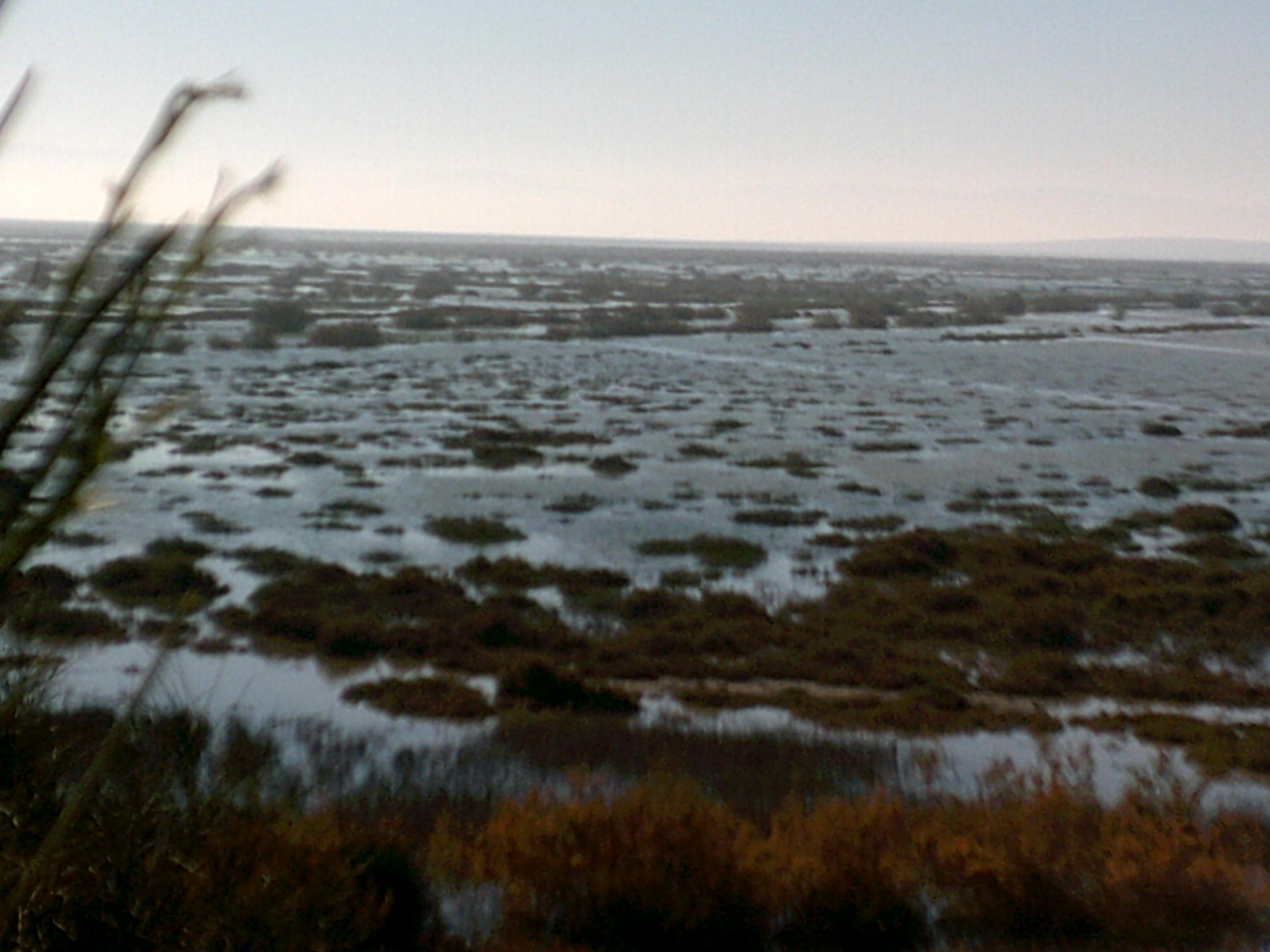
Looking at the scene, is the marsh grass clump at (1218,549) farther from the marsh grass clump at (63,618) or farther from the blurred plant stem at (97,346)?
the blurred plant stem at (97,346)

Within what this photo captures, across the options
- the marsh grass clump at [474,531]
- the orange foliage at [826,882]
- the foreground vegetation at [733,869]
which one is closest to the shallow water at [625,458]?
the marsh grass clump at [474,531]

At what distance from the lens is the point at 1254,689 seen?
14.4m

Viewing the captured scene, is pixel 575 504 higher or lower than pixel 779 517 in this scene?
lower

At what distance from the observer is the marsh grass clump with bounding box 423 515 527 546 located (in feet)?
69.6

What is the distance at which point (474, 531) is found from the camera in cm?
2173

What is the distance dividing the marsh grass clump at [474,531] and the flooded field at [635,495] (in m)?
0.13

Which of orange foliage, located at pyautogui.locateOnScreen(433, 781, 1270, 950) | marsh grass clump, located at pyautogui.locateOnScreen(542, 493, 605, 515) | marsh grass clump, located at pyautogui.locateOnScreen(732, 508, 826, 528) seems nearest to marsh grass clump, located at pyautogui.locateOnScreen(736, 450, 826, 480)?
marsh grass clump, located at pyautogui.locateOnScreen(732, 508, 826, 528)

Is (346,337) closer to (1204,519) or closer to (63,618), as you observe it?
(1204,519)

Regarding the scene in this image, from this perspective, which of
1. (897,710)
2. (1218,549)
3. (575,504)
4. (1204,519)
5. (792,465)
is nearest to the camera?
(897,710)

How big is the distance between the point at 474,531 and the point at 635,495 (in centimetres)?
448

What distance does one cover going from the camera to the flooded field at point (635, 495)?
41.4ft

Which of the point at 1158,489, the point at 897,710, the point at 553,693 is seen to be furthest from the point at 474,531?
the point at 1158,489

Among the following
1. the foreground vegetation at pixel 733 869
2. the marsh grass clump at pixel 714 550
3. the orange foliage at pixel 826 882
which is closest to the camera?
the foreground vegetation at pixel 733 869

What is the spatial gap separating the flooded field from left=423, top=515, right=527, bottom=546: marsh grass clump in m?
0.13
